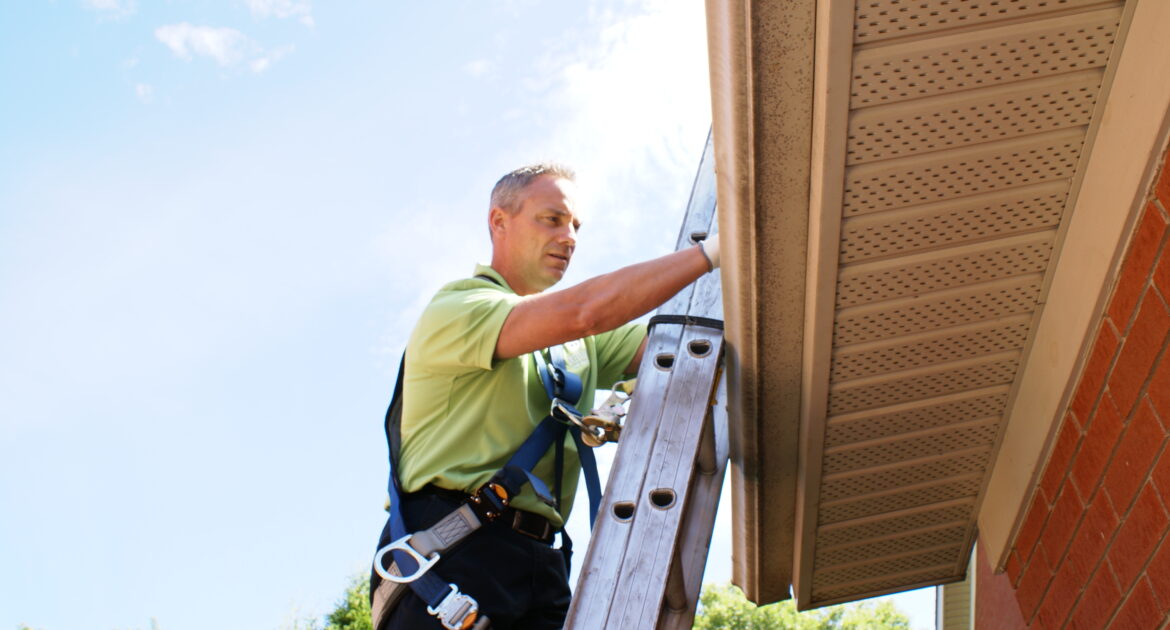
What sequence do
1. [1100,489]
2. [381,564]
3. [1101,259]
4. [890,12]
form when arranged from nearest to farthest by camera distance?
1. [890,12]
2. [1101,259]
3. [1100,489]
4. [381,564]

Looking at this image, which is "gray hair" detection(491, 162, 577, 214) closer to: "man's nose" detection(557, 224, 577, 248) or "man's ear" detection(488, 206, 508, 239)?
"man's ear" detection(488, 206, 508, 239)

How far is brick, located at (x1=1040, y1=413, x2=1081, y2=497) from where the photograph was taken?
2916 millimetres

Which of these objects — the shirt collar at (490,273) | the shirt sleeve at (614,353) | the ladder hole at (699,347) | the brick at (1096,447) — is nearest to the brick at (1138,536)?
the brick at (1096,447)

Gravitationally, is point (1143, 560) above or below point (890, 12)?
below

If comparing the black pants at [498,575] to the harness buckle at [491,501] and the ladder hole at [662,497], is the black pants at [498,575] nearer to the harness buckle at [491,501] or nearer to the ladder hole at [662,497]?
the harness buckle at [491,501]

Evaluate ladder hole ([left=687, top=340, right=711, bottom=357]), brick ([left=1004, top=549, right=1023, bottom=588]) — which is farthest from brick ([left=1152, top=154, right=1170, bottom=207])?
brick ([left=1004, top=549, right=1023, bottom=588])

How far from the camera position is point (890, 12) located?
2.21m

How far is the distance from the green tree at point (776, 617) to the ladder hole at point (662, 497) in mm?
16921

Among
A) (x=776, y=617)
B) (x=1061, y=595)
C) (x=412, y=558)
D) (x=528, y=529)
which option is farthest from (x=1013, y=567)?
(x=776, y=617)

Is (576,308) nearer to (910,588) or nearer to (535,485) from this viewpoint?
(535,485)

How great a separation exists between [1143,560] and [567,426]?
5.48 feet

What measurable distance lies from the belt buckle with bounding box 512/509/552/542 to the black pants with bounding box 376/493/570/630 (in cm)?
1

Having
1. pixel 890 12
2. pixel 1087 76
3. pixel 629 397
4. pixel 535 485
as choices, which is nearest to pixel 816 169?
pixel 890 12

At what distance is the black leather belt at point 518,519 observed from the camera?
11.0 ft
